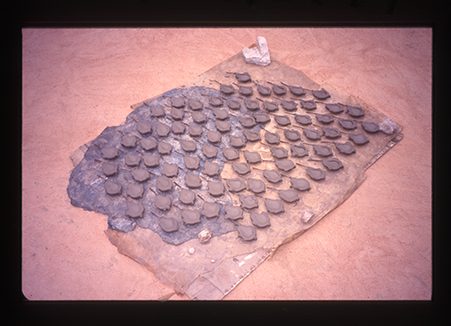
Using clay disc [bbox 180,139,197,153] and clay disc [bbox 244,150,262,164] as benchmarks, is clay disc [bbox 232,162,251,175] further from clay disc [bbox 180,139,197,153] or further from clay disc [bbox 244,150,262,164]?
clay disc [bbox 180,139,197,153]

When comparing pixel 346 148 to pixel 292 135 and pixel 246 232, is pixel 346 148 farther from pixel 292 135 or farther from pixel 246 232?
pixel 246 232

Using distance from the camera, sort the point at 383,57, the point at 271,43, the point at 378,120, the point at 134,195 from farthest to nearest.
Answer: the point at 271,43 → the point at 383,57 → the point at 378,120 → the point at 134,195

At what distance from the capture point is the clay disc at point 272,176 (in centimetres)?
1113

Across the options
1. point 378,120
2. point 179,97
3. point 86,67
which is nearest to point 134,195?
point 179,97

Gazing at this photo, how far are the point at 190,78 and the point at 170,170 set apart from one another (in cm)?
496

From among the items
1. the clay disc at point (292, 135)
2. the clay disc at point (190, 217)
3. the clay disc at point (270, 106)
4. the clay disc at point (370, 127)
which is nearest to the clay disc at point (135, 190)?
the clay disc at point (190, 217)

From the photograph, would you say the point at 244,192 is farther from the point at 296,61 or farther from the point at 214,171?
the point at 296,61

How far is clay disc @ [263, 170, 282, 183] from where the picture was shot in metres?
11.1

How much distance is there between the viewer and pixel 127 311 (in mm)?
8000

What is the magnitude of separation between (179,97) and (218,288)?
7167 millimetres

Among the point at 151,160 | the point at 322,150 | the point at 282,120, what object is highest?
the point at 282,120

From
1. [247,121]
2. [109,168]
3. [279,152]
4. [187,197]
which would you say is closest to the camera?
[187,197]

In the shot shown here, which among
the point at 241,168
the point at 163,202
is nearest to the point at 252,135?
the point at 241,168

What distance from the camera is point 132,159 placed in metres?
11.7
